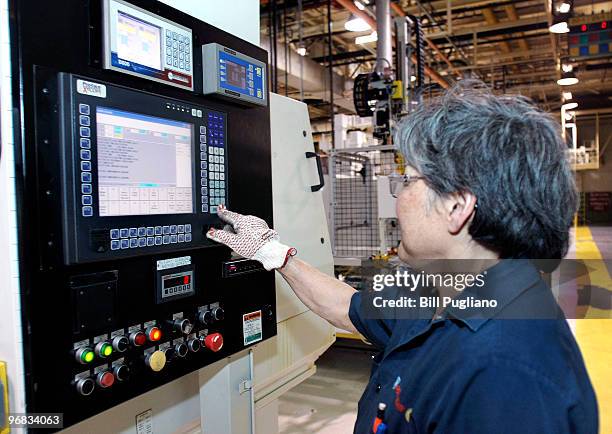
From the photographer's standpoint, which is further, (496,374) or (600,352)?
(600,352)

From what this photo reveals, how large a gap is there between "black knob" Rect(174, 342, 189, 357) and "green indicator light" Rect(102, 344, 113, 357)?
0.52ft

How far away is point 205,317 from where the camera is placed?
1.09 m

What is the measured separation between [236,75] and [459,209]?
61 centimetres

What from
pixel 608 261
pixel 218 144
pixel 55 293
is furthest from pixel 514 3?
pixel 55 293

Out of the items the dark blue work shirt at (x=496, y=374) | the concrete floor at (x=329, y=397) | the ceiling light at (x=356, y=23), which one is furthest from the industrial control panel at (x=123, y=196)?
the ceiling light at (x=356, y=23)

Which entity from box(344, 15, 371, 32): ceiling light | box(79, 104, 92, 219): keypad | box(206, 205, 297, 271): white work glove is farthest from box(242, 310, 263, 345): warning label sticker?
box(344, 15, 371, 32): ceiling light

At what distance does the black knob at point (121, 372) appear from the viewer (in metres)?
0.89

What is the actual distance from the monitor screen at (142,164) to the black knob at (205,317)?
230 millimetres

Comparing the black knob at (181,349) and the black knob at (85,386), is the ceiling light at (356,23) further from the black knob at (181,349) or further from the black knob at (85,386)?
the black knob at (85,386)

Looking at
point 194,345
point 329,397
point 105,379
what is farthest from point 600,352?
point 105,379

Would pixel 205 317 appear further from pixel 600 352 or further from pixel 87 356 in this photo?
pixel 600 352

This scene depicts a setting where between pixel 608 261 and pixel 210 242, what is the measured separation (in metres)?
8.31

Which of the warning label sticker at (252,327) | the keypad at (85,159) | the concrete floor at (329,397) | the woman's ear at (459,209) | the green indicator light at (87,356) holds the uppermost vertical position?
the keypad at (85,159)

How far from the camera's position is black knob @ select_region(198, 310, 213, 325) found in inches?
42.5
